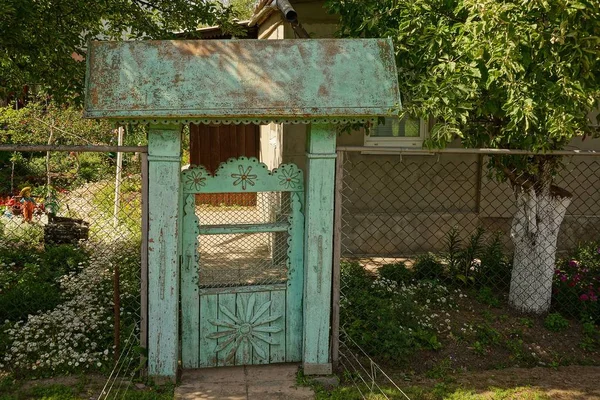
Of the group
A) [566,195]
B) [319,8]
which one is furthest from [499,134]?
[319,8]

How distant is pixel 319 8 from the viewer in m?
7.90

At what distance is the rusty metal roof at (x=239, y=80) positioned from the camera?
3947 millimetres

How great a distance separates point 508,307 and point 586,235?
3.20 meters

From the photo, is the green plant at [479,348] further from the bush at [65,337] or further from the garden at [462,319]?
the bush at [65,337]

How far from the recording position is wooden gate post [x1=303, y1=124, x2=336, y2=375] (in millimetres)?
4379

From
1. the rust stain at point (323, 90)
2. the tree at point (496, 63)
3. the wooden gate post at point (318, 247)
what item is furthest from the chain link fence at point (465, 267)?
the rust stain at point (323, 90)

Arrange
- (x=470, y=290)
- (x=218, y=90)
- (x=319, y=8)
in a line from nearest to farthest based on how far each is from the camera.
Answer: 1. (x=218, y=90)
2. (x=470, y=290)
3. (x=319, y=8)

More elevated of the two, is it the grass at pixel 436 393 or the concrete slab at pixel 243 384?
the concrete slab at pixel 243 384

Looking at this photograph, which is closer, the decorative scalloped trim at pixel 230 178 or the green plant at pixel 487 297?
the decorative scalloped trim at pixel 230 178

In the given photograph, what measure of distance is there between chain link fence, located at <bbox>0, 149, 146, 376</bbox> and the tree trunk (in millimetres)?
3580

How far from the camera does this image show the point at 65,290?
6227 mm

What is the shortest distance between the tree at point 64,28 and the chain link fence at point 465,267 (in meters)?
2.81

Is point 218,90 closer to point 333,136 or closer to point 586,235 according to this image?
point 333,136

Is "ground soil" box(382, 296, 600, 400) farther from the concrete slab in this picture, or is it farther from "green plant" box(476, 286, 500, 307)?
the concrete slab
